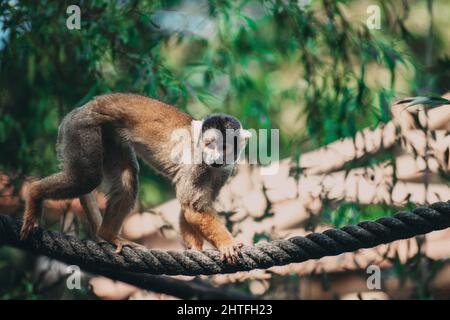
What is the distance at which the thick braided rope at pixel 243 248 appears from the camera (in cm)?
354

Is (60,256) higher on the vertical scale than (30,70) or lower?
lower

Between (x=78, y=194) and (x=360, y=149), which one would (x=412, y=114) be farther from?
(x=78, y=194)

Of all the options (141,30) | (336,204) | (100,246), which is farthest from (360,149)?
(100,246)

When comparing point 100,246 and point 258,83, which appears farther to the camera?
point 258,83

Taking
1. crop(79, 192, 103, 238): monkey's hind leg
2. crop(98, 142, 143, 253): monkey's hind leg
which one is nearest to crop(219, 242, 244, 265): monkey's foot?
crop(98, 142, 143, 253): monkey's hind leg

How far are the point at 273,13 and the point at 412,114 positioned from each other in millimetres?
1487

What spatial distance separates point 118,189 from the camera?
451 centimetres

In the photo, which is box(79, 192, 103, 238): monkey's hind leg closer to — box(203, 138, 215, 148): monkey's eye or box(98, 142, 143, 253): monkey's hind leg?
box(98, 142, 143, 253): monkey's hind leg

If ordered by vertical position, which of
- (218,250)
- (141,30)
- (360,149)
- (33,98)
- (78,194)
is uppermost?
(141,30)

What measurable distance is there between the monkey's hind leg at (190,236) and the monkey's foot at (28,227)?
1.00 metres

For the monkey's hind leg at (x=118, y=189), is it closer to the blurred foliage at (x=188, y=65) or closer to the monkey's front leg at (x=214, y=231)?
the monkey's front leg at (x=214, y=231)

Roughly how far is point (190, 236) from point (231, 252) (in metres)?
0.74

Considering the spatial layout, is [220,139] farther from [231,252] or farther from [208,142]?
[231,252]

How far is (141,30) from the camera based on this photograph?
5.80 meters
